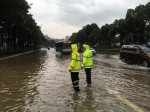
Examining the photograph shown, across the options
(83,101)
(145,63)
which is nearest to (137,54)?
(145,63)

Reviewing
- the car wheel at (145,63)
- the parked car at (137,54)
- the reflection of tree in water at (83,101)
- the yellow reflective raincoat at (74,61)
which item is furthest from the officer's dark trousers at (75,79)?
the car wheel at (145,63)

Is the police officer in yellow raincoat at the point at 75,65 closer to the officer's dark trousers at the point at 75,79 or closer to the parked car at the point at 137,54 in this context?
the officer's dark trousers at the point at 75,79

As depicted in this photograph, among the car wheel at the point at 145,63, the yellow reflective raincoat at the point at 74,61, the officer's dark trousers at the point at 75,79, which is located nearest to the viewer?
the yellow reflective raincoat at the point at 74,61

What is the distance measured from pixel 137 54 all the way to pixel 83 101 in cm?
1267

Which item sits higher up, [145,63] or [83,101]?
[145,63]

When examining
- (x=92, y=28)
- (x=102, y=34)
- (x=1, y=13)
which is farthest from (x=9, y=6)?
(x=92, y=28)

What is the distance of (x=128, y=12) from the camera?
4222 cm

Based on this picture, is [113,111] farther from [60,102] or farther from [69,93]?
[69,93]

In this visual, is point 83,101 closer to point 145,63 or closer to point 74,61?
point 74,61

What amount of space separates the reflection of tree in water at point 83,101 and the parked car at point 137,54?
10.2m

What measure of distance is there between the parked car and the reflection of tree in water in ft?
33.5

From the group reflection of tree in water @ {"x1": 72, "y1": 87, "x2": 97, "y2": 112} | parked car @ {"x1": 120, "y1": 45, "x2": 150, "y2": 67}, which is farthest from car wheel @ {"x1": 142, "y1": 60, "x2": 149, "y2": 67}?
reflection of tree in water @ {"x1": 72, "y1": 87, "x2": 97, "y2": 112}

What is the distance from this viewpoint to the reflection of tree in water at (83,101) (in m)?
5.91

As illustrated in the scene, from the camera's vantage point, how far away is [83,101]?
6.69 m
